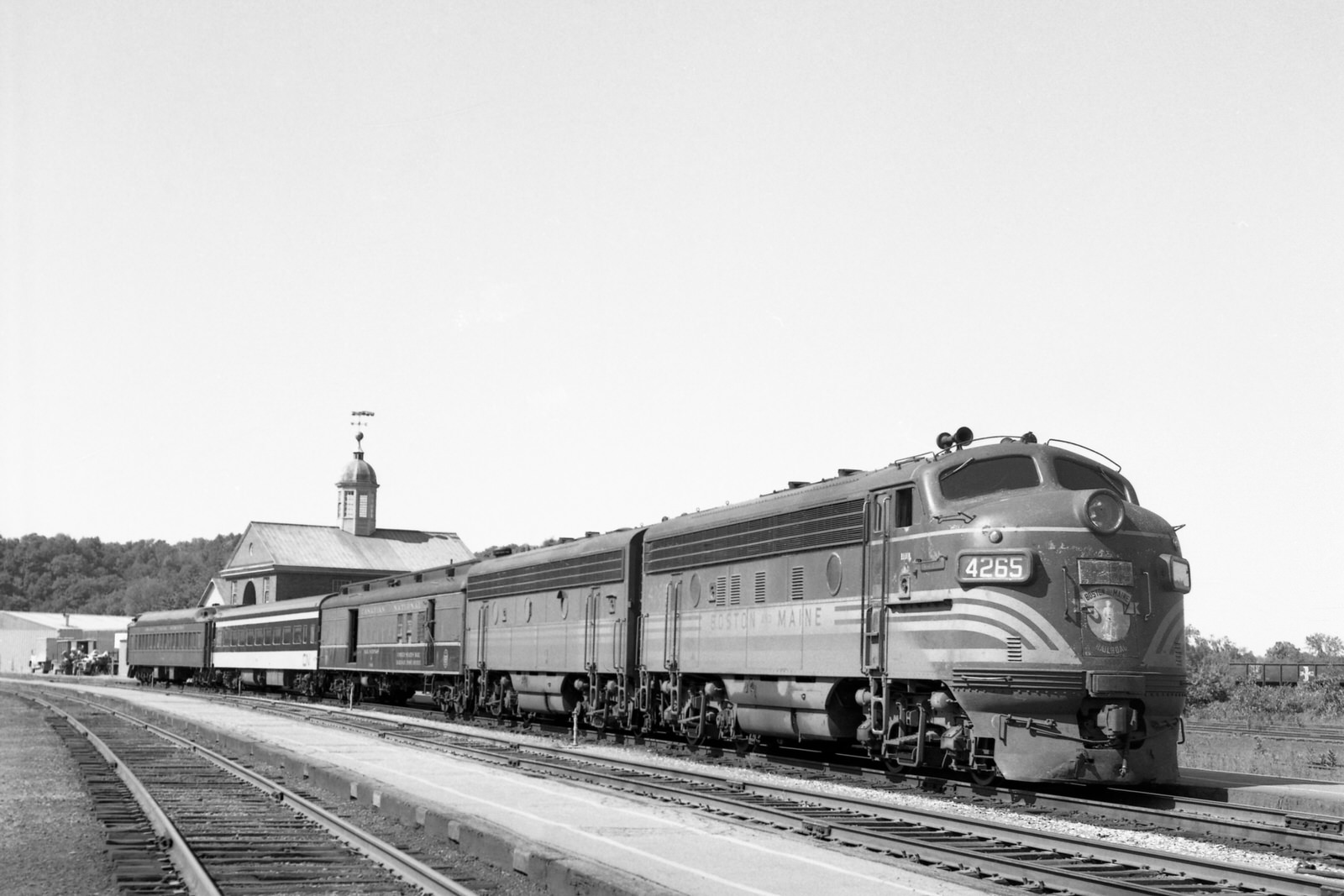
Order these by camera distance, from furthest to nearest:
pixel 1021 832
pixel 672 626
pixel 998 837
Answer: pixel 672 626
pixel 998 837
pixel 1021 832

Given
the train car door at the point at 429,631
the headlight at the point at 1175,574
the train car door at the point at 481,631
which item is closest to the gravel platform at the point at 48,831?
the train car door at the point at 481,631

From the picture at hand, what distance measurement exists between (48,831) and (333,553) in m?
87.0

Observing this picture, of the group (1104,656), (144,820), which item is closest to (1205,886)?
(1104,656)

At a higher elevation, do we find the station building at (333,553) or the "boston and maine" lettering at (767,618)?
the station building at (333,553)

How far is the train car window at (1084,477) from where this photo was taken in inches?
667

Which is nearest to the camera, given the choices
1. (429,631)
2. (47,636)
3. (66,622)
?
(429,631)

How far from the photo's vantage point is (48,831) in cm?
1415

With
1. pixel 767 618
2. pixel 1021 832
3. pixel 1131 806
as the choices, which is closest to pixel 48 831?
pixel 1021 832

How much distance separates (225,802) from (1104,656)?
10.8m

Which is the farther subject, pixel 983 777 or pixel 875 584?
pixel 875 584

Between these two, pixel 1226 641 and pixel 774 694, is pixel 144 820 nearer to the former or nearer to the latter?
pixel 774 694

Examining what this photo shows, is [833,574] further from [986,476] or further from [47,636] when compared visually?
[47,636]

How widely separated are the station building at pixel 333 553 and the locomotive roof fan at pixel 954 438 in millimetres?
79454

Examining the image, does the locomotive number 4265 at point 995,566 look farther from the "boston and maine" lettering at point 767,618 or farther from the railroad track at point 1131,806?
the "boston and maine" lettering at point 767,618
